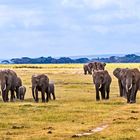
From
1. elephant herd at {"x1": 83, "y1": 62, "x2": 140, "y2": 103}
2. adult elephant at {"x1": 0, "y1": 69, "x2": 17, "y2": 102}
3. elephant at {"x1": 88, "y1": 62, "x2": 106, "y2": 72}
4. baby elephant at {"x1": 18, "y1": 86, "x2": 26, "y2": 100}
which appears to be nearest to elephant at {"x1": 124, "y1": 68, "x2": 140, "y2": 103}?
elephant herd at {"x1": 83, "y1": 62, "x2": 140, "y2": 103}

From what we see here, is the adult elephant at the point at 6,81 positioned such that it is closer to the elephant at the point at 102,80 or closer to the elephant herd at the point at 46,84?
the elephant herd at the point at 46,84

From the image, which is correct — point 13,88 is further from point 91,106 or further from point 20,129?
point 20,129

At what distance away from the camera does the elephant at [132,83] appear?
1350 inches

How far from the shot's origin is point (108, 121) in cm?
2395

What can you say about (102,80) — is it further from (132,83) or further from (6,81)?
(6,81)

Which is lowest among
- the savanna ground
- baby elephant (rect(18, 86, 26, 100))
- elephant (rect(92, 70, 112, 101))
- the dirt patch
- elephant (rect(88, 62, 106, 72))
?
the dirt patch

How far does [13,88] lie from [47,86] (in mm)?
2486

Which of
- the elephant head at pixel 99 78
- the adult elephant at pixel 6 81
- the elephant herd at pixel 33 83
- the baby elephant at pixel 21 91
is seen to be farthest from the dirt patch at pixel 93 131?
the elephant head at pixel 99 78

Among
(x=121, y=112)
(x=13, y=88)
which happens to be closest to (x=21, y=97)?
(x=13, y=88)

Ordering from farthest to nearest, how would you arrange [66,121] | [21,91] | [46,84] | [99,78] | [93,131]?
[99,78] < [21,91] < [46,84] < [66,121] < [93,131]

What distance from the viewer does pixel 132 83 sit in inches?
1363

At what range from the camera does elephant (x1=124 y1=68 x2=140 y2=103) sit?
34281mm

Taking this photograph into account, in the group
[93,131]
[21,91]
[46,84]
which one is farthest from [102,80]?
[93,131]

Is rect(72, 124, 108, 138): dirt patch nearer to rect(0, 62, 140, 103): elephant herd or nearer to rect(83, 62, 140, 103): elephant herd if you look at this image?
rect(83, 62, 140, 103): elephant herd
